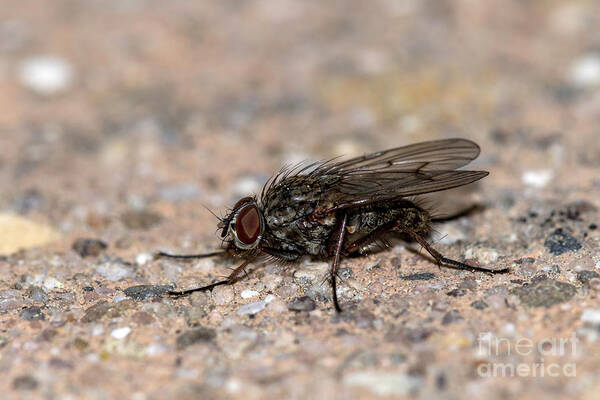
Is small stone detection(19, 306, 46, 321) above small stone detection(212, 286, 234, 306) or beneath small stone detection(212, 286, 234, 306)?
beneath

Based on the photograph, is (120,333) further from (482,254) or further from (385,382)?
(482,254)

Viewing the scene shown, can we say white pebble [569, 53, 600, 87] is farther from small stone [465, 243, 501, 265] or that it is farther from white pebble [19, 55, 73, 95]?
white pebble [19, 55, 73, 95]

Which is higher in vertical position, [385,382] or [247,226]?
[247,226]

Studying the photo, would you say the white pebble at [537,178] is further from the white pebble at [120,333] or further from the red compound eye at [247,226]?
the white pebble at [120,333]

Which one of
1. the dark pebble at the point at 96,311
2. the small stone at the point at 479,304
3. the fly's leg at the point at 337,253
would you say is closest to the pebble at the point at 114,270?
the dark pebble at the point at 96,311

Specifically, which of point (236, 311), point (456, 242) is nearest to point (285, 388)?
point (236, 311)

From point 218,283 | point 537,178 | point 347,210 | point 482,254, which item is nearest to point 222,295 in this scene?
point 218,283

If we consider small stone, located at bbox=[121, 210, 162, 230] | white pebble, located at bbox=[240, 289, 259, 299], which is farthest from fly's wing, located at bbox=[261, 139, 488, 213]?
small stone, located at bbox=[121, 210, 162, 230]
